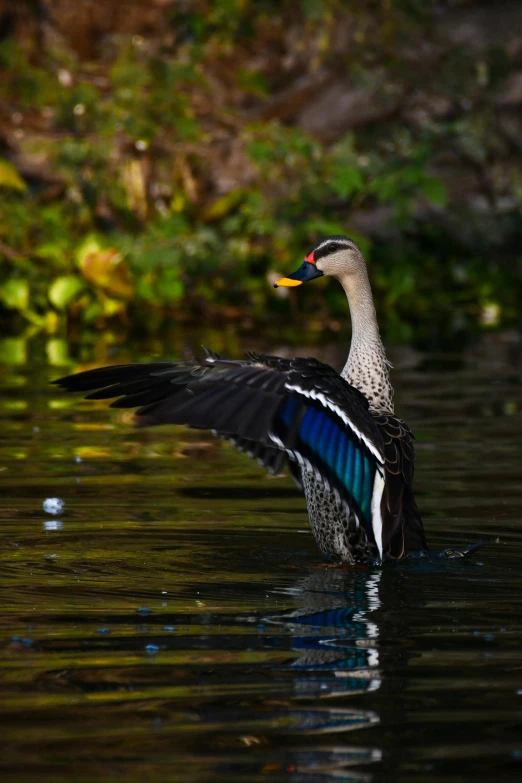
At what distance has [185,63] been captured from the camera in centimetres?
1880

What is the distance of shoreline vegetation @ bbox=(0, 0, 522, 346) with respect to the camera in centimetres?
1753

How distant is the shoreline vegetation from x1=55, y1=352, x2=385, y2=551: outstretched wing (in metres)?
11.0

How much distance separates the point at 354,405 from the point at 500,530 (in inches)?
54.4

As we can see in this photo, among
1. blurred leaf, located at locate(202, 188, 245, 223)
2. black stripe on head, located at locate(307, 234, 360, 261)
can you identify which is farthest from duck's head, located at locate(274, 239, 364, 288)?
blurred leaf, located at locate(202, 188, 245, 223)

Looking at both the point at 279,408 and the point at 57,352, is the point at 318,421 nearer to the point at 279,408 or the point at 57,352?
the point at 279,408

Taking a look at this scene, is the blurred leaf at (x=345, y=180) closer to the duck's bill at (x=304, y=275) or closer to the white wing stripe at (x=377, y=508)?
the duck's bill at (x=304, y=275)

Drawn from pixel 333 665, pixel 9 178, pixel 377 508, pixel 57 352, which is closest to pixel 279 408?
pixel 377 508

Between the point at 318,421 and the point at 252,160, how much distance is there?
41.1 ft

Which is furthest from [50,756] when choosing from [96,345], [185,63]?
[185,63]

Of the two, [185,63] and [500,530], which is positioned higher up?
[185,63]

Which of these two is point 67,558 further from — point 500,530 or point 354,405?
point 500,530

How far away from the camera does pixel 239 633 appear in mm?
4801

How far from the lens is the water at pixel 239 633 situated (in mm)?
3611

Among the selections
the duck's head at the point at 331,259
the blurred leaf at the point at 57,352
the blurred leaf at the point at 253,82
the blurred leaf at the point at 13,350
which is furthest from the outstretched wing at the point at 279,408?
the blurred leaf at the point at 253,82
